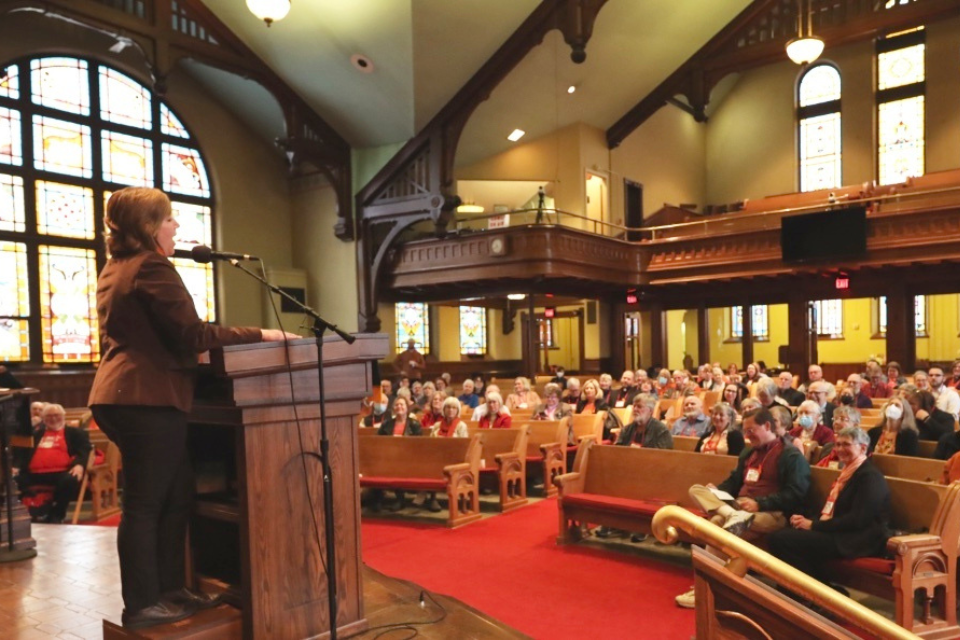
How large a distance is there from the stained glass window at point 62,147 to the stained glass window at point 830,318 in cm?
1736

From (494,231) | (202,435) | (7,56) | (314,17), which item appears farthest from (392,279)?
(202,435)

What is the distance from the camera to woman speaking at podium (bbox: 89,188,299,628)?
209cm

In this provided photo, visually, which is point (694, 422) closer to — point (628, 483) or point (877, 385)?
point (628, 483)

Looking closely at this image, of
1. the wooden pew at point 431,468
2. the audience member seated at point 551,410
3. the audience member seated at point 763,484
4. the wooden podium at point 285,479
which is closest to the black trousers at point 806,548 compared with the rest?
the audience member seated at point 763,484

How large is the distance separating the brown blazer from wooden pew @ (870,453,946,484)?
14.0 ft

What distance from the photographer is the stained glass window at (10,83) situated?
12.3 m

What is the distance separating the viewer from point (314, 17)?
12.3 metres

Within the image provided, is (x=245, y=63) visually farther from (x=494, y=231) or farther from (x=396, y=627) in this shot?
(x=396, y=627)

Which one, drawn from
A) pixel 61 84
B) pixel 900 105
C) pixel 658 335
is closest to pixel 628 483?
pixel 658 335

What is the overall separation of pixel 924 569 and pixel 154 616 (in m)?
3.49

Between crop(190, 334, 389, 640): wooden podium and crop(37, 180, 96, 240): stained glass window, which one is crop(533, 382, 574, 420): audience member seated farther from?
crop(37, 180, 96, 240): stained glass window

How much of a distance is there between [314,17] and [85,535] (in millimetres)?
10329

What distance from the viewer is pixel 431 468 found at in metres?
6.86

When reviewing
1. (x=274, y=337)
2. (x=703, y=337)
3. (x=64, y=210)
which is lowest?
(x=703, y=337)
